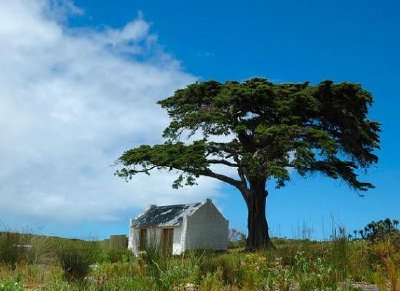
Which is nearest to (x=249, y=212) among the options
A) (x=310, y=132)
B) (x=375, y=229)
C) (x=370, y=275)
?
(x=310, y=132)

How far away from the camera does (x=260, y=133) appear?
107 feet

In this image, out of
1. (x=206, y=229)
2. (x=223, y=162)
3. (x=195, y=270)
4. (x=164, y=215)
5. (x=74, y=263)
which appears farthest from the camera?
(x=164, y=215)

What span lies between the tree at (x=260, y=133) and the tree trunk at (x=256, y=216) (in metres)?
0.06

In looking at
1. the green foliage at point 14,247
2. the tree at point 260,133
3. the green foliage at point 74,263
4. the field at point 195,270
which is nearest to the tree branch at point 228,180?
the tree at point 260,133

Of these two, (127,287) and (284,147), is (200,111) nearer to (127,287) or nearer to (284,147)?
(284,147)

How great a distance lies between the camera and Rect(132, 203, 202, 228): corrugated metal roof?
38.2 m

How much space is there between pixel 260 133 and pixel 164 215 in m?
10.6

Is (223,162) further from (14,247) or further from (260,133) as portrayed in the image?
(14,247)

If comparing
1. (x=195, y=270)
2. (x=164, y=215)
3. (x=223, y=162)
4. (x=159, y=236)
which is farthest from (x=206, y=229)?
(x=195, y=270)

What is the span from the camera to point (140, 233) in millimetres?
40750

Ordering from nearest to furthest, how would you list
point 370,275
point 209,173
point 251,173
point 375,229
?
point 370,275 → point 375,229 → point 251,173 → point 209,173

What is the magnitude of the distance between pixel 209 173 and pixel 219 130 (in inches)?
103

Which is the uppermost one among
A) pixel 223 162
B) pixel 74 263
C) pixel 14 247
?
pixel 223 162

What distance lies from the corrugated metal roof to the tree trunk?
4146 millimetres
